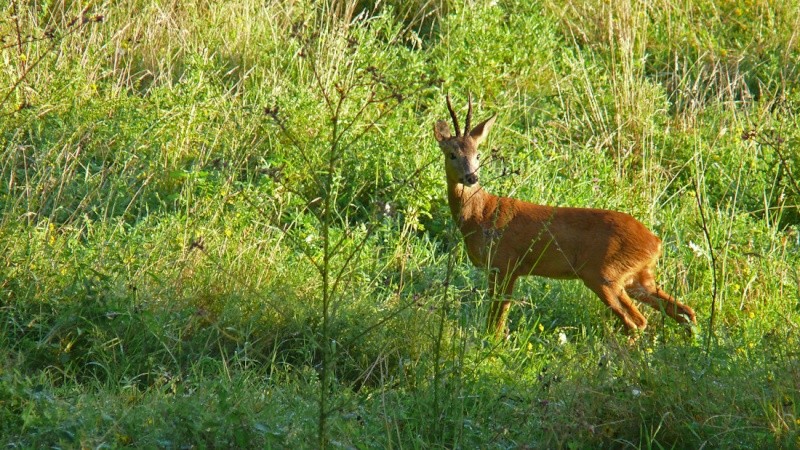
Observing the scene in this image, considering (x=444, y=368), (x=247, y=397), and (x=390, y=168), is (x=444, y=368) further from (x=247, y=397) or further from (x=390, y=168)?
(x=390, y=168)

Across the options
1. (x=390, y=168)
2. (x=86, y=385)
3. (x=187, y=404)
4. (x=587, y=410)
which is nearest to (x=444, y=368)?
(x=587, y=410)

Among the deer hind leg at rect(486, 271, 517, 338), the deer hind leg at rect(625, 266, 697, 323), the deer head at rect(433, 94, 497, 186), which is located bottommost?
the deer hind leg at rect(625, 266, 697, 323)

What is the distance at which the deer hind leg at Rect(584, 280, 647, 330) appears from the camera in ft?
21.3

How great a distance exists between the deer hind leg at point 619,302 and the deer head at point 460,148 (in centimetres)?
91

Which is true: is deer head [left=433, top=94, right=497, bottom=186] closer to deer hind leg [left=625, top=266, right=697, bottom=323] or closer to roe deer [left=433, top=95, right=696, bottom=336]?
roe deer [left=433, top=95, right=696, bottom=336]

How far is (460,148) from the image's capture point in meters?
6.66

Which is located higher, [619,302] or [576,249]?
[576,249]

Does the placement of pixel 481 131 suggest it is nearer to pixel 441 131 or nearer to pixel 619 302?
pixel 441 131

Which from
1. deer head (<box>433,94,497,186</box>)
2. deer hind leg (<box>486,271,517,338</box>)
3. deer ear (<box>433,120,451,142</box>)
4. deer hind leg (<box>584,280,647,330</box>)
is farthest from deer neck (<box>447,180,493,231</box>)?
deer hind leg (<box>584,280,647,330</box>)

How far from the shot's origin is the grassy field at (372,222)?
14.6 feet

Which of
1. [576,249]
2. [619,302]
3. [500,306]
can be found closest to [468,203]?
Result: [576,249]

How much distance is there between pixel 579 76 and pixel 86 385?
15.9 ft

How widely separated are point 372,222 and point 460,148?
1.98m

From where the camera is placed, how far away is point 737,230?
7.30 metres
